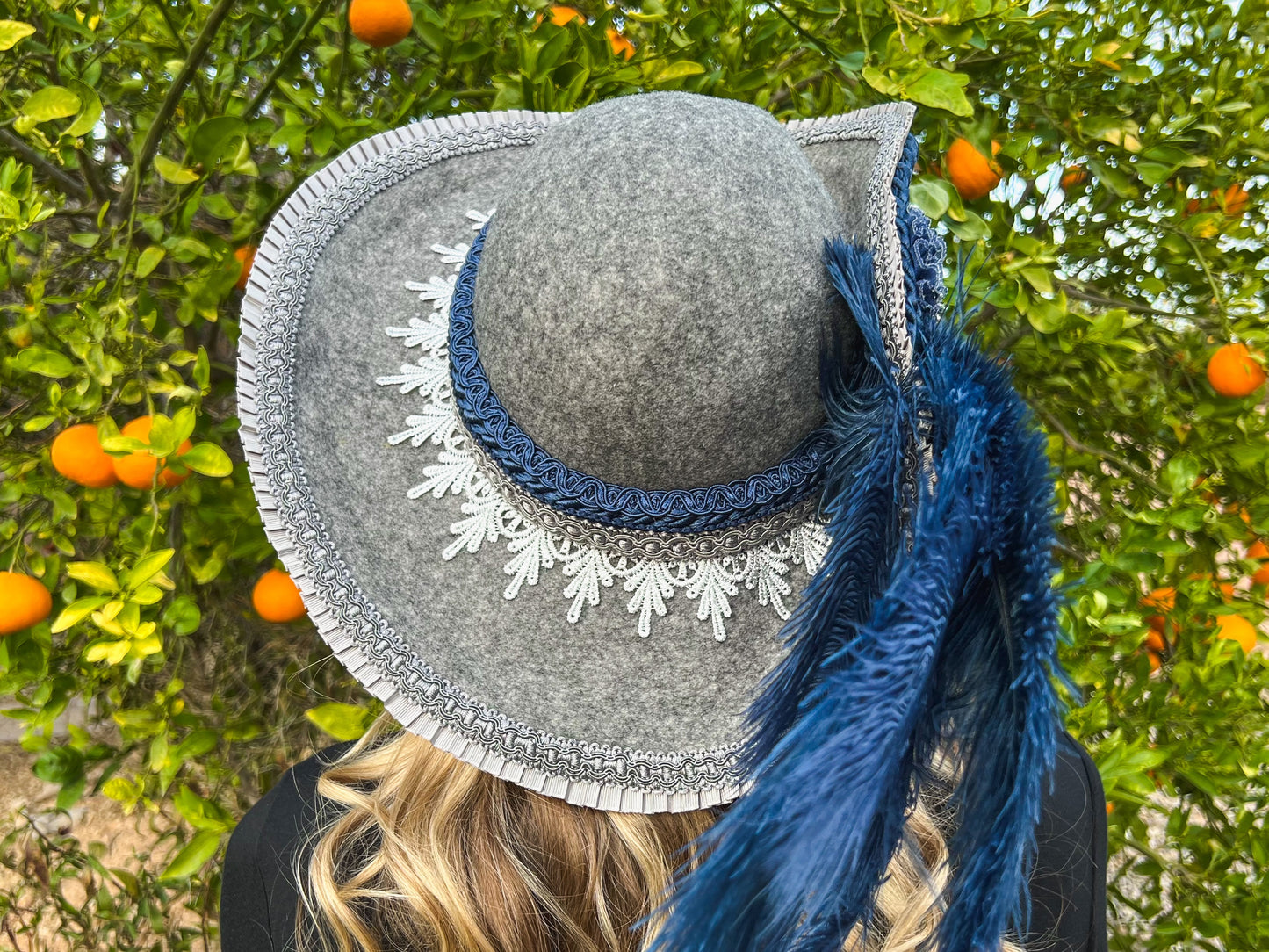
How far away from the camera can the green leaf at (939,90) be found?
101 cm

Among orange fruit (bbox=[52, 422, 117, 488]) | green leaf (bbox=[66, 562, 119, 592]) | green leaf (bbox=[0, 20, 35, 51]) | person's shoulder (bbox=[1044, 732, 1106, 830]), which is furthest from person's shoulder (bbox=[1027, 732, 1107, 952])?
green leaf (bbox=[0, 20, 35, 51])

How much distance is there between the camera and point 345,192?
3.39 ft

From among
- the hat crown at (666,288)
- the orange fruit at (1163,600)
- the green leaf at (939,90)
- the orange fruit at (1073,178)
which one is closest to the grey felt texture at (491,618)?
the hat crown at (666,288)

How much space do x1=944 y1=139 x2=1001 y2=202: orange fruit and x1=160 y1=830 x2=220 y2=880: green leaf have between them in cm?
152

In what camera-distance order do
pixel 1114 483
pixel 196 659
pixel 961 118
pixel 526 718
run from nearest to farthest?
pixel 526 718, pixel 961 118, pixel 1114 483, pixel 196 659

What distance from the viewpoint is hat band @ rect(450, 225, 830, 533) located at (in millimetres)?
812

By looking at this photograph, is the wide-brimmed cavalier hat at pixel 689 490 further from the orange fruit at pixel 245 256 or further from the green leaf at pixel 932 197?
the orange fruit at pixel 245 256

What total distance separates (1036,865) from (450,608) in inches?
30.7

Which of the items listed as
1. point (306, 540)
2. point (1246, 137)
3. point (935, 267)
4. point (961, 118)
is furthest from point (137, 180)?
point (1246, 137)

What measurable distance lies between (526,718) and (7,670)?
0.80 meters

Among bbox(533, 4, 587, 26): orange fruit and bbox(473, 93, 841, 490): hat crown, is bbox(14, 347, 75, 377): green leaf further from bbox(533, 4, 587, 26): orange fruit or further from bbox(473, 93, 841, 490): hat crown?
bbox(533, 4, 587, 26): orange fruit

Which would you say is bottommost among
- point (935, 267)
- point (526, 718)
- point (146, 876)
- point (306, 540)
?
point (146, 876)

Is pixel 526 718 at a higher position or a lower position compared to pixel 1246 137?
lower

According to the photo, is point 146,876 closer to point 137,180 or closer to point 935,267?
point 137,180
